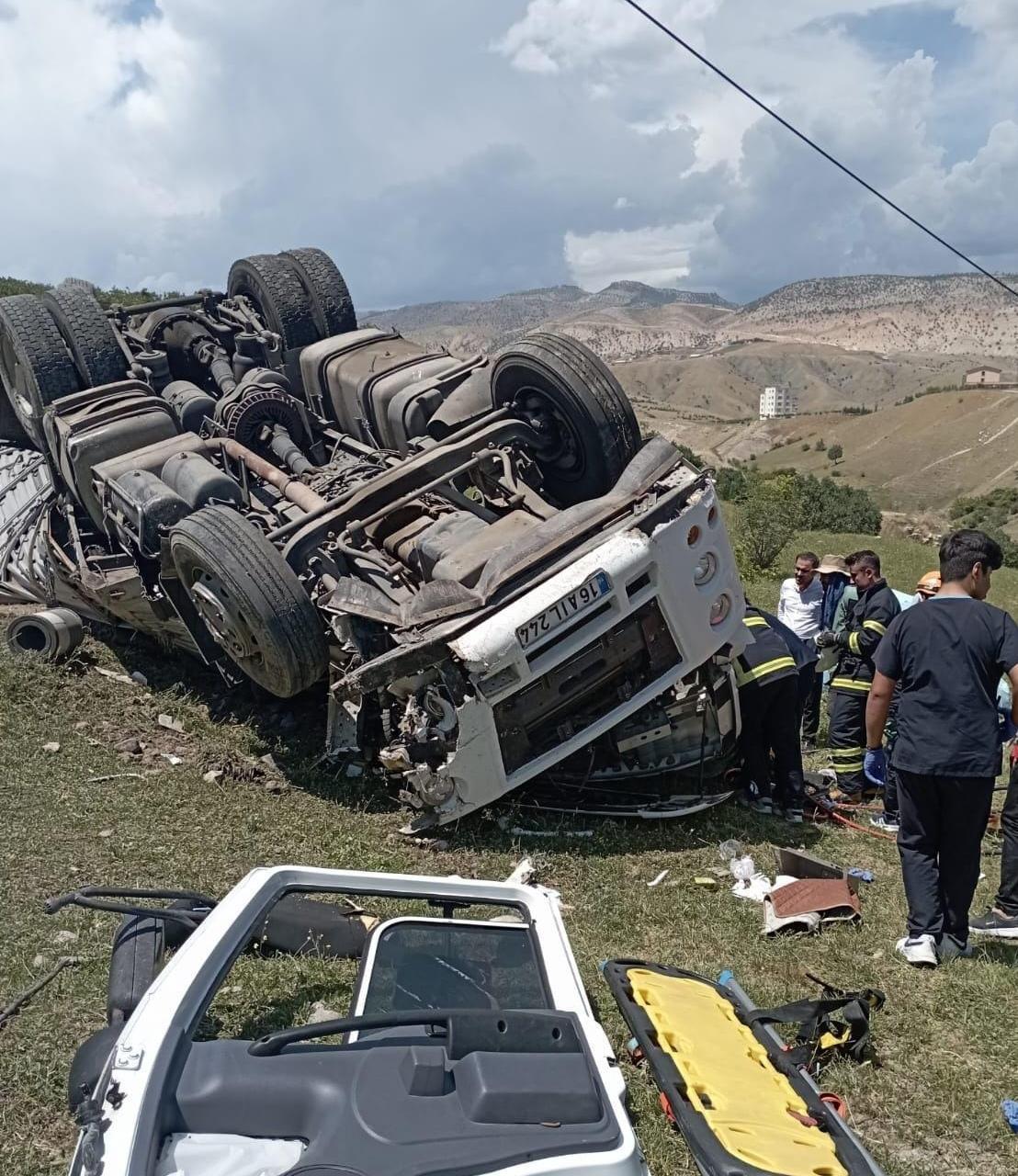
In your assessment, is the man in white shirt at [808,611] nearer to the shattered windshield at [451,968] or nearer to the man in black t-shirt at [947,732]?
the man in black t-shirt at [947,732]

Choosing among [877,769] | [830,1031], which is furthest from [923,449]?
[830,1031]

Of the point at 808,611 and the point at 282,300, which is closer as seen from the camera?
the point at 808,611

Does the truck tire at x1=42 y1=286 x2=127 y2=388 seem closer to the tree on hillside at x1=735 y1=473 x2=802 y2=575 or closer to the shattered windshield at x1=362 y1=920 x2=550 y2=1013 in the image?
the shattered windshield at x1=362 y1=920 x2=550 y2=1013

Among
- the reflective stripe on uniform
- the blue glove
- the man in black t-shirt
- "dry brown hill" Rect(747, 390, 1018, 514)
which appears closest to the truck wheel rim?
the reflective stripe on uniform

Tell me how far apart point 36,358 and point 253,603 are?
3506mm

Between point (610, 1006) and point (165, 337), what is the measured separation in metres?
6.69

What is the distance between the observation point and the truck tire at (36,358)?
23.0ft

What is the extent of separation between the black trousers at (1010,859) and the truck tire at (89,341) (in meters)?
6.11

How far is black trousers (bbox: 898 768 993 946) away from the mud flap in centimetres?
105

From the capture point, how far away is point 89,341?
7.25m

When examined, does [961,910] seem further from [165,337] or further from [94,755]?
[165,337]

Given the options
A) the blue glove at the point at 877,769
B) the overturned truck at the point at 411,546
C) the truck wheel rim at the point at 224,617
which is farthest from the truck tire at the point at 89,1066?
the blue glove at the point at 877,769

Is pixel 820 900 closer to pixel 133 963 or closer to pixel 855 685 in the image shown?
pixel 855 685

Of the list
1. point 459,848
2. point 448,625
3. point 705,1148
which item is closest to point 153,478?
point 448,625
